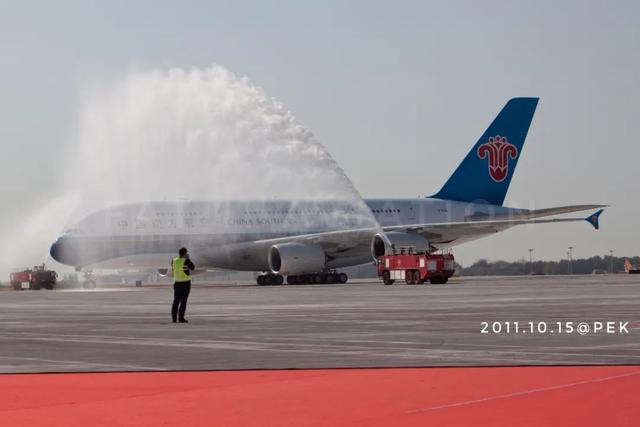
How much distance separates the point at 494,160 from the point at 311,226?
13.1 meters

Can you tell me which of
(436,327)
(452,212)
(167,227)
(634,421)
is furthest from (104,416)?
(452,212)

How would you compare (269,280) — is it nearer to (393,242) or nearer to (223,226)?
(223,226)

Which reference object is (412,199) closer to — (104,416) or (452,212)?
(452,212)

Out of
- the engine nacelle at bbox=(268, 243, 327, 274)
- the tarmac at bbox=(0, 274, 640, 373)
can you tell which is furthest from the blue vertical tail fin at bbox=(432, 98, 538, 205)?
the tarmac at bbox=(0, 274, 640, 373)

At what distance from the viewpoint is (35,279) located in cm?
7256

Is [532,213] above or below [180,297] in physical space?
above

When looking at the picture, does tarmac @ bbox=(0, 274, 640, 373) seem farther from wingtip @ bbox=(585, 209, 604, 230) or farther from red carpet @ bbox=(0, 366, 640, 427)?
wingtip @ bbox=(585, 209, 604, 230)

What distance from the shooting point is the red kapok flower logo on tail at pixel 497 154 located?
71062mm

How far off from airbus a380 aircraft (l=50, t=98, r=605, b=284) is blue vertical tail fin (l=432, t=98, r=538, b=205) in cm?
6

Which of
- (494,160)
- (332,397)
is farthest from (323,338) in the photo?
(494,160)

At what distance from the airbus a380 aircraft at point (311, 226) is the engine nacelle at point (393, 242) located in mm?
61

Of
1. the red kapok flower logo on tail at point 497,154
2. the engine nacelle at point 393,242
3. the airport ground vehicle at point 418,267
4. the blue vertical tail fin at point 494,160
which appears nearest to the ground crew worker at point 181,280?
the airport ground vehicle at point 418,267

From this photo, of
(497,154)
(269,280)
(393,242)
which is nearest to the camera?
(393,242)

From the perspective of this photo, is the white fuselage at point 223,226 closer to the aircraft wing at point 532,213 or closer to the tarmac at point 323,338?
the aircraft wing at point 532,213
